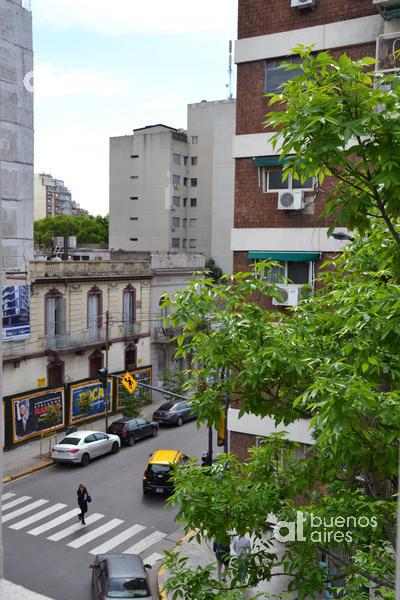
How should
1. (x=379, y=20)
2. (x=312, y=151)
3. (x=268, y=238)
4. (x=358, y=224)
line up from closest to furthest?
(x=312, y=151)
(x=358, y=224)
(x=379, y=20)
(x=268, y=238)

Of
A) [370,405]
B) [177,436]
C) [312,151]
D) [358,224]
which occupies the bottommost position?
[177,436]

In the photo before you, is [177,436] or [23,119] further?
[177,436]

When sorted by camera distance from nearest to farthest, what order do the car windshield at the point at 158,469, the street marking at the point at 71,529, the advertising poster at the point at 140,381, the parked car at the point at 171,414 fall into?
the street marking at the point at 71,529 < the car windshield at the point at 158,469 < the parked car at the point at 171,414 < the advertising poster at the point at 140,381

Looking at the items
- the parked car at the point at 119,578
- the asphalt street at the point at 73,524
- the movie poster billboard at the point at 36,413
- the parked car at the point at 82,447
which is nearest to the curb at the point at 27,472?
the asphalt street at the point at 73,524

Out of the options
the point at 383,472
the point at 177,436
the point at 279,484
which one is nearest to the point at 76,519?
the point at 177,436

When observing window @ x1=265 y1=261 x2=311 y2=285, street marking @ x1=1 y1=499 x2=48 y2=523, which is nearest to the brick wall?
window @ x1=265 y1=261 x2=311 y2=285

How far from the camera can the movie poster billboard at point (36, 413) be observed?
27.0 meters

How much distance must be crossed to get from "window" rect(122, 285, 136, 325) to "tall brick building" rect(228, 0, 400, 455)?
19544mm

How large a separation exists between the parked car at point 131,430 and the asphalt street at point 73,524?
1.83m

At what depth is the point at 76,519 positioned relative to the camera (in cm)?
1941

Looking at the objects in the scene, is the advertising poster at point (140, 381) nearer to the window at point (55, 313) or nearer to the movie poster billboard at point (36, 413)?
the movie poster billboard at point (36, 413)

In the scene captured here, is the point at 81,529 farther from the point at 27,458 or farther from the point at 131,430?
the point at 131,430

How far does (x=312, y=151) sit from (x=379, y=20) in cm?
1004

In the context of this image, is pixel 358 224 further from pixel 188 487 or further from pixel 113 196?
pixel 113 196
